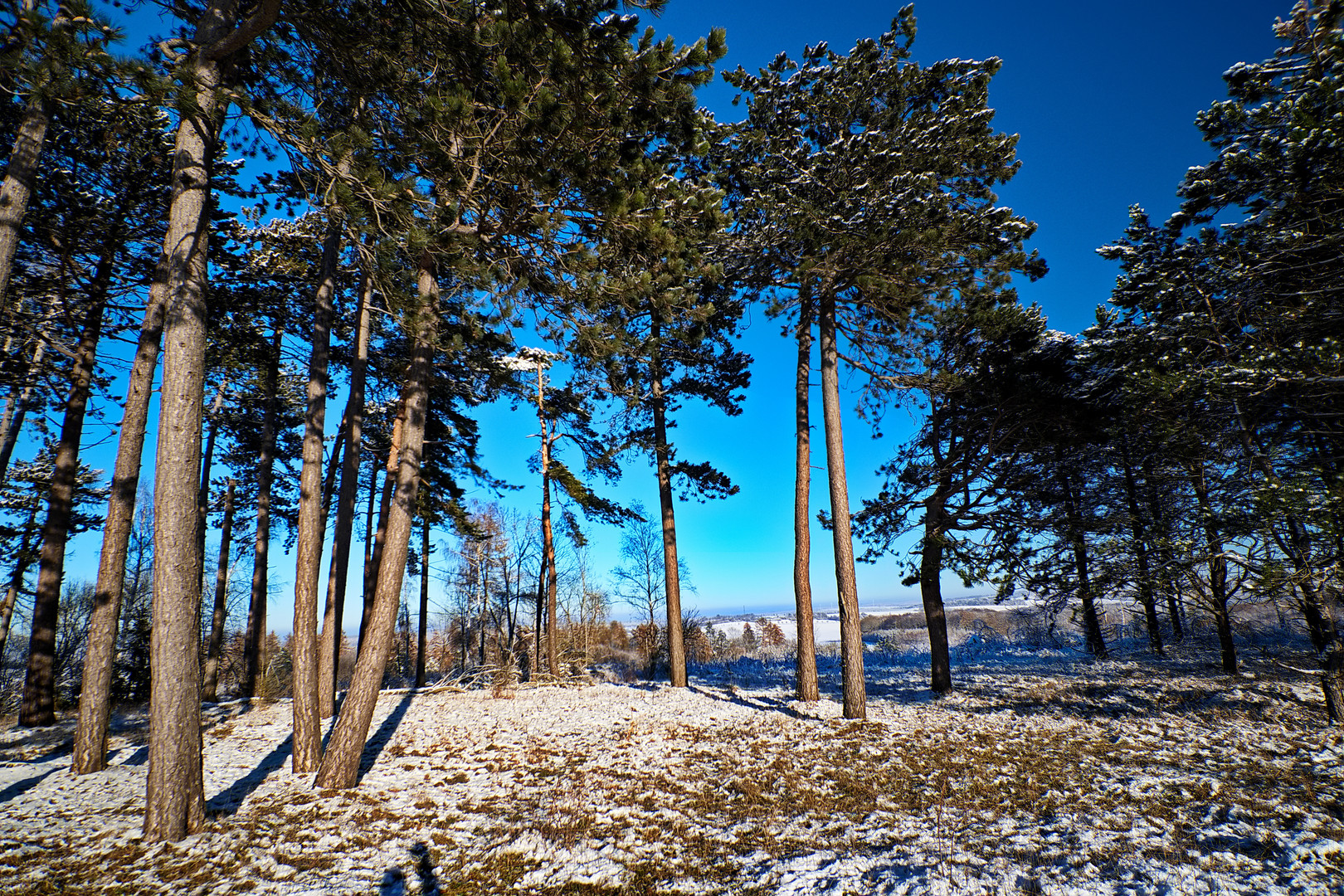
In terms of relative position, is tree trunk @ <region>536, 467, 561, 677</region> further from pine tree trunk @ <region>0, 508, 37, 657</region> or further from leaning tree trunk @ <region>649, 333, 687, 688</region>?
pine tree trunk @ <region>0, 508, 37, 657</region>

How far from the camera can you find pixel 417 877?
12.1 ft

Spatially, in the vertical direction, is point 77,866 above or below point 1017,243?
below

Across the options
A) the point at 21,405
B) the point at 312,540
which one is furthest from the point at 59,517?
the point at 312,540

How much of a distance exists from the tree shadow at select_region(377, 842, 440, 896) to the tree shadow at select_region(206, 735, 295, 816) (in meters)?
2.45

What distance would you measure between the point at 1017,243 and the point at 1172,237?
8.09ft

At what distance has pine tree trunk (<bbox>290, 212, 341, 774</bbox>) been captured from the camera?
6219 millimetres

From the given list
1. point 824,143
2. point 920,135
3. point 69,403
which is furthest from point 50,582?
point 920,135

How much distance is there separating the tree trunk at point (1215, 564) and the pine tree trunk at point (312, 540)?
11.9 metres

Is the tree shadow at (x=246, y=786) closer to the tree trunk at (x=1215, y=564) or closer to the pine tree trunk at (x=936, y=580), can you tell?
the pine tree trunk at (x=936, y=580)

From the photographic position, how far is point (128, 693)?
43.6ft

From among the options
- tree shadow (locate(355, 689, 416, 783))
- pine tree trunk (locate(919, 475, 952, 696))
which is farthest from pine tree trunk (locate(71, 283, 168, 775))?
pine tree trunk (locate(919, 475, 952, 696))

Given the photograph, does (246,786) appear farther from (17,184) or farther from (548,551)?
(548,551)

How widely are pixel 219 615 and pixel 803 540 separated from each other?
14.6 meters

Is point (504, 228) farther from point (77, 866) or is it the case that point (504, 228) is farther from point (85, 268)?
point (85, 268)
